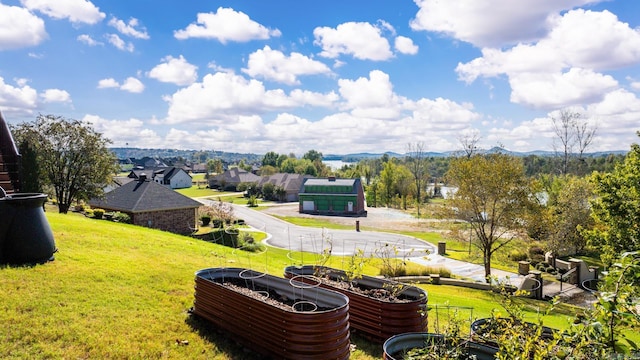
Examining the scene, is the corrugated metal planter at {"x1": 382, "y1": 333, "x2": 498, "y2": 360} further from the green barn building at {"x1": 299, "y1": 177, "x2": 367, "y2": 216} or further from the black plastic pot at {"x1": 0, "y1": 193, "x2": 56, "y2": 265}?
the green barn building at {"x1": 299, "y1": 177, "x2": 367, "y2": 216}

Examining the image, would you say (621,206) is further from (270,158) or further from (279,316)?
(270,158)

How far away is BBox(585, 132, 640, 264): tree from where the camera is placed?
16519 mm

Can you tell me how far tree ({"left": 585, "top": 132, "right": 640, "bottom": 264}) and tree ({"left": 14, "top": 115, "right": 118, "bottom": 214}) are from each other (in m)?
33.5

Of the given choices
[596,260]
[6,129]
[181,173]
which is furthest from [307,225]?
[181,173]

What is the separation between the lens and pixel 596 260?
3055cm

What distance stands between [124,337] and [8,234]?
4.36m

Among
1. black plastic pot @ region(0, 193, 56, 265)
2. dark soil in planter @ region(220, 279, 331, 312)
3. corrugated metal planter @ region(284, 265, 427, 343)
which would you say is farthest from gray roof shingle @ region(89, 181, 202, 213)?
corrugated metal planter @ region(284, 265, 427, 343)

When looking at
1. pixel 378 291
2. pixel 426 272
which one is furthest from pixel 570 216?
pixel 378 291

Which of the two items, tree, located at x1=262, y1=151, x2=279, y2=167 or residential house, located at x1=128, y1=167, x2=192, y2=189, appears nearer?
residential house, located at x1=128, y1=167, x2=192, y2=189

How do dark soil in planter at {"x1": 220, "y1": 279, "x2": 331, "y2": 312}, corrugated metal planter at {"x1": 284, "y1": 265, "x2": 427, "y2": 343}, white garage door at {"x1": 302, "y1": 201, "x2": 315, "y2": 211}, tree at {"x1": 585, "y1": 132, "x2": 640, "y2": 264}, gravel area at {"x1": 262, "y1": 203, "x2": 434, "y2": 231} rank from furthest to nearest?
white garage door at {"x1": 302, "y1": 201, "x2": 315, "y2": 211}
gravel area at {"x1": 262, "y1": 203, "x2": 434, "y2": 231}
tree at {"x1": 585, "y1": 132, "x2": 640, "y2": 264}
corrugated metal planter at {"x1": 284, "y1": 265, "x2": 427, "y2": 343}
dark soil in planter at {"x1": 220, "y1": 279, "x2": 331, "y2": 312}

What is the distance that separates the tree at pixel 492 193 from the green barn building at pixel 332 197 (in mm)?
36383

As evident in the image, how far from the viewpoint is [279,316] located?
6.48 meters

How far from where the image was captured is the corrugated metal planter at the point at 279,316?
6266mm

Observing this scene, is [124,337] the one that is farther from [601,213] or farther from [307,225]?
[307,225]
